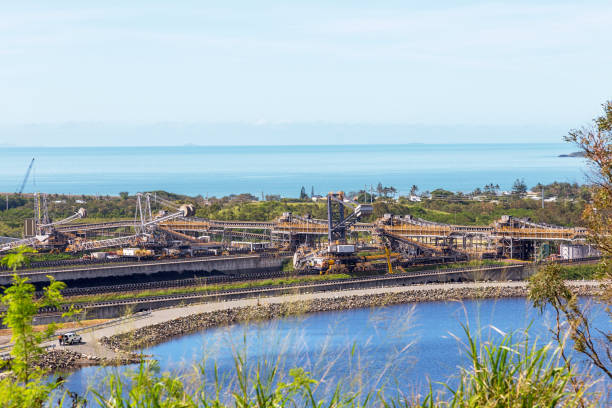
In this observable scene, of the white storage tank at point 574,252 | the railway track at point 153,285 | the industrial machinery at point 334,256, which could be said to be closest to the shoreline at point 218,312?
the railway track at point 153,285

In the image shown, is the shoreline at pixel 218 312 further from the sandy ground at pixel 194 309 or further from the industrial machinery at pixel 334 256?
the industrial machinery at pixel 334 256

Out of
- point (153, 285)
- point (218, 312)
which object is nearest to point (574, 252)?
point (218, 312)

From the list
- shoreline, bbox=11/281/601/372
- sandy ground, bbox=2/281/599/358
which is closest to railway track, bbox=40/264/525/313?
sandy ground, bbox=2/281/599/358

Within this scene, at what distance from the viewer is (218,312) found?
3850 centimetres

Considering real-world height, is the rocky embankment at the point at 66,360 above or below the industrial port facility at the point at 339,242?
below

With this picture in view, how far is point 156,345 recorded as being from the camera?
32.1 meters

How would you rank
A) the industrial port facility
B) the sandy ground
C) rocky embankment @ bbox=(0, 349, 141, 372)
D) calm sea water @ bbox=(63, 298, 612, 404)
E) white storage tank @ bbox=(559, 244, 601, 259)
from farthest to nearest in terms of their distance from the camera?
white storage tank @ bbox=(559, 244, 601, 259) → the industrial port facility → the sandy ground → rocky embankment @ bbox=(0, 349, 141, 372) → calm sea water @ bbox=(63, 298, 612, 404)

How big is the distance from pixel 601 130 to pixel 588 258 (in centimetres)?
4705

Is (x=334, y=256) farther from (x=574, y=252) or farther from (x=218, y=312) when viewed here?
(x=574, y=252)

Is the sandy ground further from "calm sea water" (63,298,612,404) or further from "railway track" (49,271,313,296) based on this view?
"railway track" (49,271,313,296)

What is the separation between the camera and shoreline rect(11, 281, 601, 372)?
2841cm

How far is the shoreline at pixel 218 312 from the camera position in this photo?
28.4 meters

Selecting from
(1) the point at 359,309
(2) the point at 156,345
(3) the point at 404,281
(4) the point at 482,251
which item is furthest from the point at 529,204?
(2) the point at 156,345

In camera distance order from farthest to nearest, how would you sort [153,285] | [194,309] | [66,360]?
[153,285]
[194,309]
[66,360]
